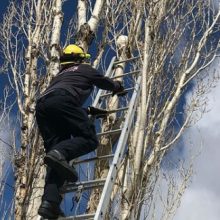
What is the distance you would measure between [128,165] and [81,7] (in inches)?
84.6

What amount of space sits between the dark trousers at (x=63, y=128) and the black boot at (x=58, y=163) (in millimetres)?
72

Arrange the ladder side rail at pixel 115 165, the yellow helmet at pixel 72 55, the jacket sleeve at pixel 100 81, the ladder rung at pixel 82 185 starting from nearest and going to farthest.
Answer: the ladder side rail at pixel 115 165
the ladder rung at pixel 82 185
the jacket sleeve at pixel 100 81
the yellow helmet at pixel 72 55

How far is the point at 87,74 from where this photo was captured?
13.0ft

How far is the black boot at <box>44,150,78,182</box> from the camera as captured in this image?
349 centimetres

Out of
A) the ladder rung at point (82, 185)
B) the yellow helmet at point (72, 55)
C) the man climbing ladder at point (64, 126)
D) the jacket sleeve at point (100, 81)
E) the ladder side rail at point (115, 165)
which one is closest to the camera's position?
the ladder side rail at point (115, 165)

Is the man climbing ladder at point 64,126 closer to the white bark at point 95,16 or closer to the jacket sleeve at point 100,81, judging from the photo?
the jacket sleeve at point 100,81

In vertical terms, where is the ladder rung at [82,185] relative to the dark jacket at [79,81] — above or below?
below

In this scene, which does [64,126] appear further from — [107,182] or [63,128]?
[107,182]

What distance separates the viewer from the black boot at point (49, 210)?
3521mm

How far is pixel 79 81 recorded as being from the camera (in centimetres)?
390

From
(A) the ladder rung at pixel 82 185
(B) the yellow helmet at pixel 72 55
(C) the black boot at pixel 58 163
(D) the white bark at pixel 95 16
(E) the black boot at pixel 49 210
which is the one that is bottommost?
(E) the black boot at pixel 49 210

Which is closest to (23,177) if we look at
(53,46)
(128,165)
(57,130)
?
(128,165)

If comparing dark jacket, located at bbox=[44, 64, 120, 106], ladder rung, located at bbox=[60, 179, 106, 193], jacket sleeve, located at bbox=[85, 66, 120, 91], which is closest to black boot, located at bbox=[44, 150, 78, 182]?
ladder rung, located at bbox=[60, 179, 106, 193]

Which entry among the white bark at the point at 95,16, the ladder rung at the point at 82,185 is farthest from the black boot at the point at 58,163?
the white bark at the point at 95,16
